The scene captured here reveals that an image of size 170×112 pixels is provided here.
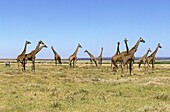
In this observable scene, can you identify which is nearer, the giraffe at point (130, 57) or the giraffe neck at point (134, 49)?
the giraffe at point (130, 57)

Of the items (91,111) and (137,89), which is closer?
(91,111)

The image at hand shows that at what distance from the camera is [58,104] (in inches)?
540

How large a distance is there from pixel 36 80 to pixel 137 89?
878 cm

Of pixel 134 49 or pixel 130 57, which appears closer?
pixel 130 57

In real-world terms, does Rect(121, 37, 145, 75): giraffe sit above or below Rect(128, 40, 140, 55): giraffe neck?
below

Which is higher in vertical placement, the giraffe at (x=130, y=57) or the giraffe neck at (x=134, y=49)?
the giraffe neck at (x=134, y=49)

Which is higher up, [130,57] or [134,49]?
[134,49]

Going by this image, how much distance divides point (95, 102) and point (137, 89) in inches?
204

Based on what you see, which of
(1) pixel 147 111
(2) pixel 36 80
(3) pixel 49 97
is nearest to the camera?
(1) pixel 147 111

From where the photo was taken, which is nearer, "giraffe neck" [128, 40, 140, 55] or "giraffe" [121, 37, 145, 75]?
"giraffe" [121, 37, 145, 75]

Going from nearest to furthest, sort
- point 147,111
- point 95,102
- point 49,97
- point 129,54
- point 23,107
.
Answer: point 147,111
point 23,107
point 95,102
point 49,97
point 129,54

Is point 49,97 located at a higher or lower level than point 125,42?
lower

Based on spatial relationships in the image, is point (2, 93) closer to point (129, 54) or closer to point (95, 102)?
point (95, 102)

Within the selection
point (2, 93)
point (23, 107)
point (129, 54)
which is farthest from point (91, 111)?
point (129, 54)
